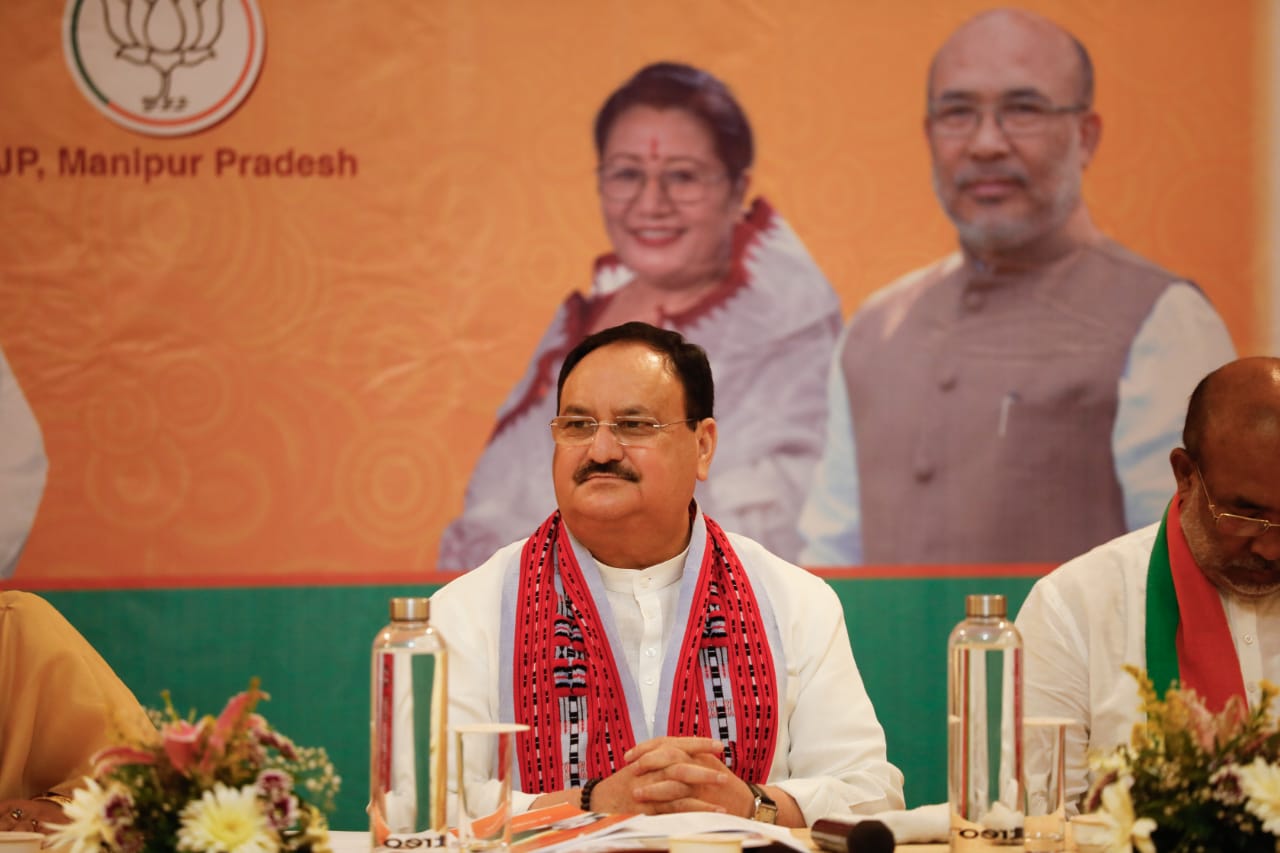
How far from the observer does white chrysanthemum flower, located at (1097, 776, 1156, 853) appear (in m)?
1.84

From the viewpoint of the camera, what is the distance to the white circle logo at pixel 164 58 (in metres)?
4.20

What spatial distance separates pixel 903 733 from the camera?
4.37 meters

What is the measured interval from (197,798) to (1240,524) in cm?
205

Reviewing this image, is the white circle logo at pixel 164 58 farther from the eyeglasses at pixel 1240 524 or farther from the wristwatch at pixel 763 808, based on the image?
the eyeglasses at pixel 1240 524

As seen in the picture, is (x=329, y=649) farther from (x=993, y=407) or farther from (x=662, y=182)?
(x=993, y=407)

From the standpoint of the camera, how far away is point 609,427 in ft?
10.00

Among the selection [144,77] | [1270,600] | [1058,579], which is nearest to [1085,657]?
[1058,579]

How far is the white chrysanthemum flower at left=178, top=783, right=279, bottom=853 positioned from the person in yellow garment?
1.08 m

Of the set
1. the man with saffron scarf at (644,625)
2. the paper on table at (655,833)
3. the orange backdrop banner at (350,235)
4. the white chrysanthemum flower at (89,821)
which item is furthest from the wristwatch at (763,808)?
the orange backdrop banner at (350,235)

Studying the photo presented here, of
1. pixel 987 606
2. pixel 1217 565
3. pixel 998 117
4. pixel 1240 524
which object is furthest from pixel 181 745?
pixel 998 117

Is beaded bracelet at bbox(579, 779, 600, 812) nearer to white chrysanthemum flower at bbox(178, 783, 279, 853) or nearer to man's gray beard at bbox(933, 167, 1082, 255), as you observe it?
white chrysanthemum flower at bbox(178, 783, 279, 853)

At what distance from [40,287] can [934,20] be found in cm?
283

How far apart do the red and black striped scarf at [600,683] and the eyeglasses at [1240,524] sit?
966 millimetres

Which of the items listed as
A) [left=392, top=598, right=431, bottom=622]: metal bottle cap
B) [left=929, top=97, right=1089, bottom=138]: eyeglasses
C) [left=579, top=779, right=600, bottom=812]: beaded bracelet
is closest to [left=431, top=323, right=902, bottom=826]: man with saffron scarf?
[left=579, top=779, right=600, bottom=812]: beaded bracelet
